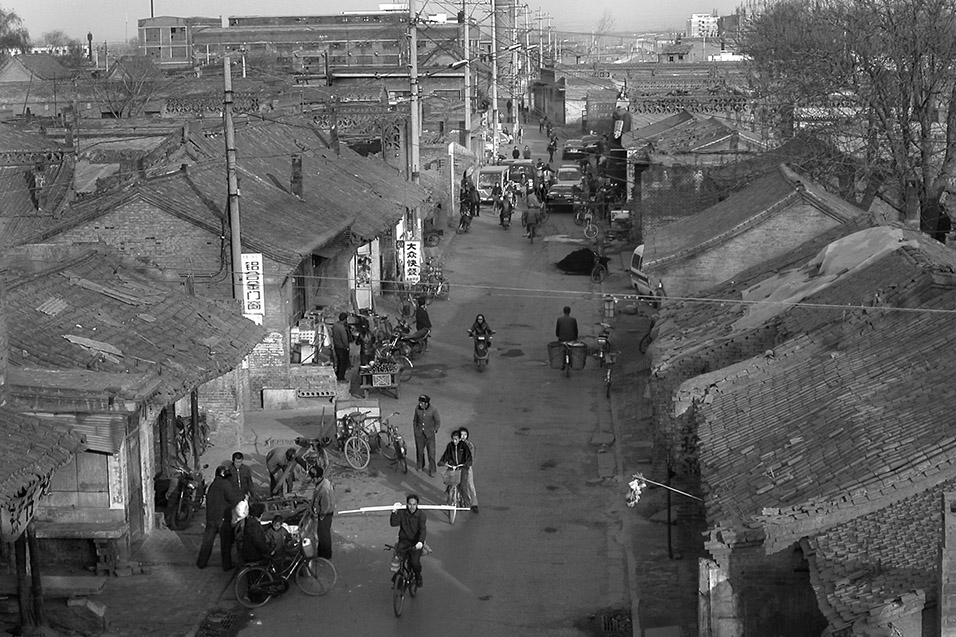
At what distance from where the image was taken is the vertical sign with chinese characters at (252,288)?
24031mm

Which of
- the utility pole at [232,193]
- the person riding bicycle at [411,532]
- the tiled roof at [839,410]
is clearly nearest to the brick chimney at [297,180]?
the utility pole at [232,193]

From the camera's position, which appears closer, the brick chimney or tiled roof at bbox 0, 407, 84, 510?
tiled roof at bbox 0, 407, 84, 510

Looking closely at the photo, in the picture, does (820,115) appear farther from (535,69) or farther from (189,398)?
(535,69)

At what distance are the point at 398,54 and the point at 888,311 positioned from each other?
6754cm

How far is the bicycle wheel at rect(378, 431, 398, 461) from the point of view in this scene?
872 inches

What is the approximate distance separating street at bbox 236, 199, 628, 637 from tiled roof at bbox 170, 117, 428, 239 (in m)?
3.32

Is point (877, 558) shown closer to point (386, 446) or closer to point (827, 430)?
point (827, 430)

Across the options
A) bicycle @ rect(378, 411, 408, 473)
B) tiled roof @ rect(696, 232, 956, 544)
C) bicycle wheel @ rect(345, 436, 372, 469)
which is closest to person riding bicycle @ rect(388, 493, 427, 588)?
tiled roof @ rect(696, 232, 956, 544)

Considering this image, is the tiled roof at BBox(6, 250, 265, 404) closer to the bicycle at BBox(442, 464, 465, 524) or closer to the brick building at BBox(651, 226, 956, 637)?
the bicycle at BBox(442, 464, 465, 524)

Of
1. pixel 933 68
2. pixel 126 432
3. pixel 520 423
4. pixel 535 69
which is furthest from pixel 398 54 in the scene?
pixel 126 432

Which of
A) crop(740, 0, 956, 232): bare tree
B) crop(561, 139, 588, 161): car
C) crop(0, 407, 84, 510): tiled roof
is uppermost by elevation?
crop(740, 0, 956, 232): bare tree

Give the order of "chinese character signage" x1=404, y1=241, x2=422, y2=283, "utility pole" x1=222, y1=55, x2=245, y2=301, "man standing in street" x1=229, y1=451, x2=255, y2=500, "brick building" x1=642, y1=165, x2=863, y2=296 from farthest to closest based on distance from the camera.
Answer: "chinese character signage" x1=404, y1=241, x2=422, y2=283
"brick building" x1=642, y1=165, x2=863, y2=296
"utility pole" x1=222, y1=55, x2=245, y2=301
"man standing in street" x1=229, y1=451, x2=255, y2=500

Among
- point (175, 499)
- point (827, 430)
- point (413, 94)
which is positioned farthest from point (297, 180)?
point (827, 430)

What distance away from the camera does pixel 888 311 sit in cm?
1675
